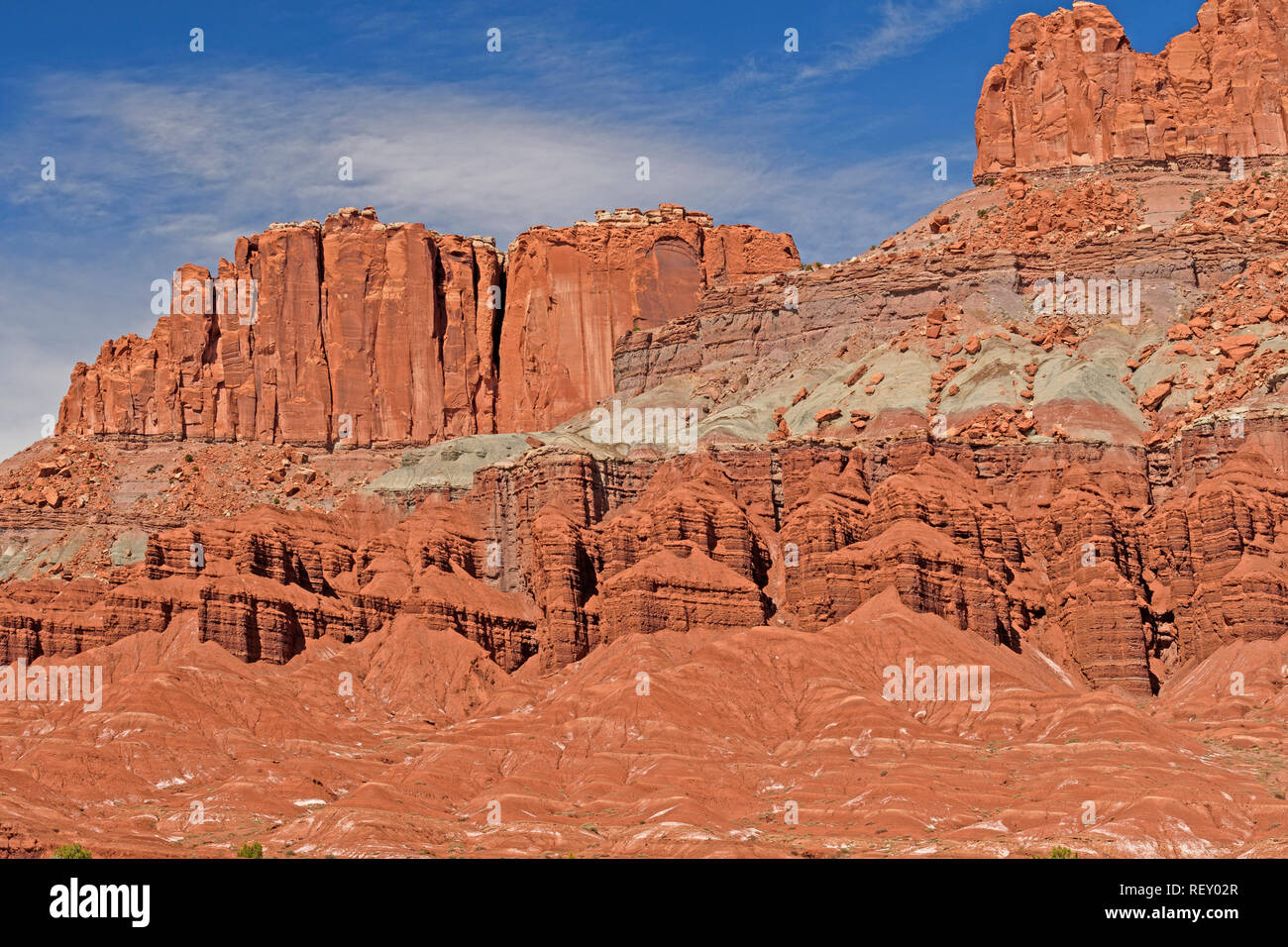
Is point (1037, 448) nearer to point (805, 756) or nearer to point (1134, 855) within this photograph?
point (805, 756)

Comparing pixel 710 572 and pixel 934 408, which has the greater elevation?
pixel 934 408

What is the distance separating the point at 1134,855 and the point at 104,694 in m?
79.6

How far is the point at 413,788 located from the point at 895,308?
88181 millimetres

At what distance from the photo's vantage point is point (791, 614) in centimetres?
15225

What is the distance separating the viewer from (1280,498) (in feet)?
492

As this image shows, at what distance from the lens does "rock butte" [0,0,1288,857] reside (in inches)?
4542

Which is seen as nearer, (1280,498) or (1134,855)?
(1134,855)

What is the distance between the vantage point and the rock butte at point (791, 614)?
115 meters

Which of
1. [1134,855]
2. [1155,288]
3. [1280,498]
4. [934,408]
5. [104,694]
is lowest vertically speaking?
[1134,855]

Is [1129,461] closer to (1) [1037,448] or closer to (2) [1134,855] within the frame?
(1) [1037,448]
